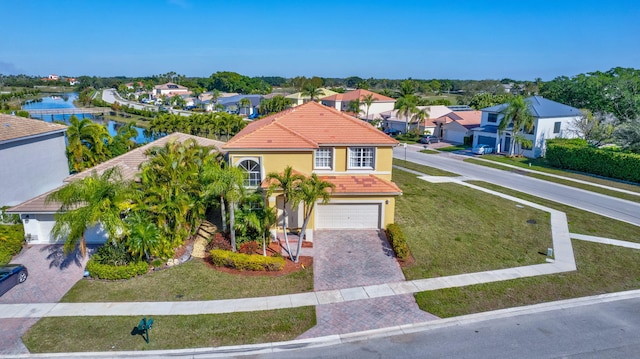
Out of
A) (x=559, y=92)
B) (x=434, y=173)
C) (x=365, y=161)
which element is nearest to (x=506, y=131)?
(x=434, y=173)

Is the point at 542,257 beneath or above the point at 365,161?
beneath

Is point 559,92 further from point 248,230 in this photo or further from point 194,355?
point 194,355

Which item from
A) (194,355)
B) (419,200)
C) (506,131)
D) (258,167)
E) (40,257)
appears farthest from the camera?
(506,131)

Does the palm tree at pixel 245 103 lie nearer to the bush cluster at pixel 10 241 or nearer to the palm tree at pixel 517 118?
the palm tree at pixel 517 118

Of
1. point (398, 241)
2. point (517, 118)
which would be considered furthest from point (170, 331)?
point (517, 118)

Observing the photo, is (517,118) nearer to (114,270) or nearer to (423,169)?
(423,169)

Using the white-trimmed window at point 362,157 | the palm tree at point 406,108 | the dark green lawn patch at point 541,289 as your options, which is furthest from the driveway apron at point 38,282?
the palm tree at point 406,108

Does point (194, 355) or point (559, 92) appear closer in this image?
point (194, 355)
